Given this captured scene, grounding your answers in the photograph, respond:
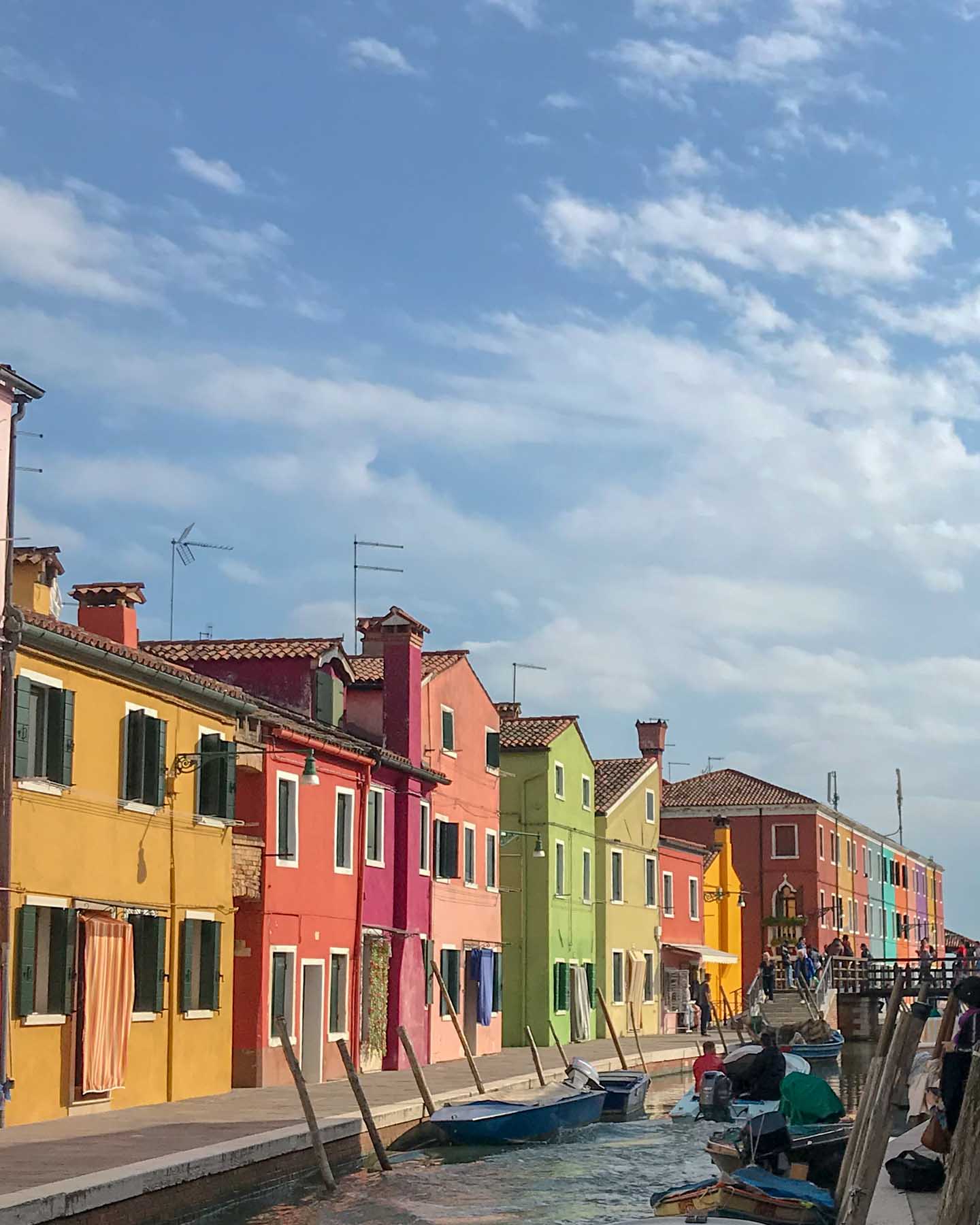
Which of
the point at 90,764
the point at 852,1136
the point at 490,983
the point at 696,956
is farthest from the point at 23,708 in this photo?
the point at 696,956

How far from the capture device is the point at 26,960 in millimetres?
22438

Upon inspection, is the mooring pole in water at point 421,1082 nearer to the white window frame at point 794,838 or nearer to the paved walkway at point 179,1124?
the paved walkway at point 179,1124

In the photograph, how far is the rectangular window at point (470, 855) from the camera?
4122 cm

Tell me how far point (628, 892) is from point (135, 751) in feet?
101

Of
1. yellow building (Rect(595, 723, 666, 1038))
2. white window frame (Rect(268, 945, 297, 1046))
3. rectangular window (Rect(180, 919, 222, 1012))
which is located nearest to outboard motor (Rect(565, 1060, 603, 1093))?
white window frame (Rect(268, 945, 297, 1046))

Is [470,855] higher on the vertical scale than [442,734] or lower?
lower

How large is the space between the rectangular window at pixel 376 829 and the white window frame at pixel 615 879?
60.9 ft

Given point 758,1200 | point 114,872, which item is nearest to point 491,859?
point 114,872

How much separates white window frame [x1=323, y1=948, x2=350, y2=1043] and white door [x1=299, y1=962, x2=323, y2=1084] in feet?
0.56

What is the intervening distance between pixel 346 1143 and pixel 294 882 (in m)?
8.54

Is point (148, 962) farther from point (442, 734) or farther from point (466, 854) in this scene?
point (466, 854)

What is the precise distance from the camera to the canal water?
19688 millimetres

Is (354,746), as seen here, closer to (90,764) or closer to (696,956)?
(90,764)

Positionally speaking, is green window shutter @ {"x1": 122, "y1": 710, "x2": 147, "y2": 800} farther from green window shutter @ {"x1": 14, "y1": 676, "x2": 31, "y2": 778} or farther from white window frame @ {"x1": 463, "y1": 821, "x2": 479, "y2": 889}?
white window frame @ {"x1": 463, "y1": 821, "x2": 479, "y2": 889}
